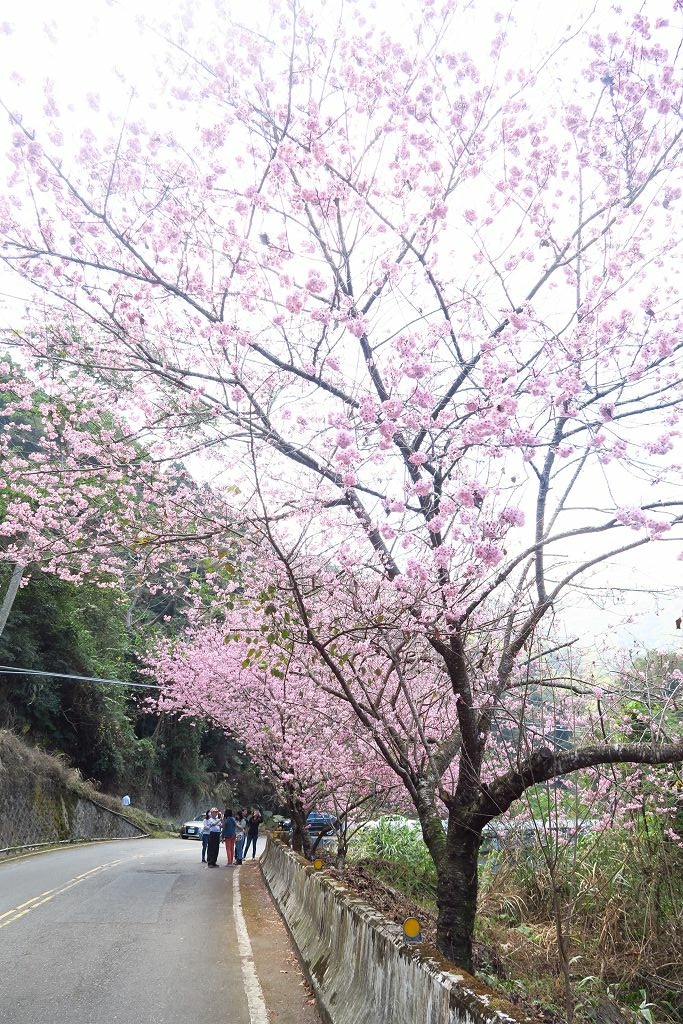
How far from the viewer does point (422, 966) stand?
5043 millimetres

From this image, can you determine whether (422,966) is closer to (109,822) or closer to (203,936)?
(203,936)

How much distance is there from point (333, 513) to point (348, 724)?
209 inches

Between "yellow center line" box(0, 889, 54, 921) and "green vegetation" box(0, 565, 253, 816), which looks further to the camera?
"green vegetation" box(0, 565, 253, 816)

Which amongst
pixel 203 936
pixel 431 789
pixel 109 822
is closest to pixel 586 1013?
pixel 431 789

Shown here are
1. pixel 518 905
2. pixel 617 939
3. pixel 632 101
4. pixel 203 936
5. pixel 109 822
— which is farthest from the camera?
pixel 109 822

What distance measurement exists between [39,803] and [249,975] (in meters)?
23.0

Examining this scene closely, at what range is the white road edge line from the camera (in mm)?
7254

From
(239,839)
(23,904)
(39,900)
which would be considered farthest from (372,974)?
(239,839)

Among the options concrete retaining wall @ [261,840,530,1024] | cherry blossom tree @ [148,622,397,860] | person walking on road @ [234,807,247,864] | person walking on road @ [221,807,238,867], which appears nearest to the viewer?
concrete retaining wall @ [261,840,530,1024]

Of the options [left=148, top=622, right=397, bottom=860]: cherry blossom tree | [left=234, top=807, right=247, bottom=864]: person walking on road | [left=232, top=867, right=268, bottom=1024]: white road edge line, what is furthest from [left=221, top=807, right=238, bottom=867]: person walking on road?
[left=232, top=867, right=268, bottom=1024]: white road edge line

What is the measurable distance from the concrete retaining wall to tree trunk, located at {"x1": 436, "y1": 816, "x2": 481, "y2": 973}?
0.64m

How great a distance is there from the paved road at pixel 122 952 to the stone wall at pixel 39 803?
8.38m

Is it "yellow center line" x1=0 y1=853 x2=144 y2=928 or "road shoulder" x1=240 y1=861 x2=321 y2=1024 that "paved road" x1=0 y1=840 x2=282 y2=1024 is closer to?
"yellow center line" x1=0 y1=853 x2=144 y2=928

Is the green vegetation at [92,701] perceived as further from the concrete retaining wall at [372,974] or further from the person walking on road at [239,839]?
the concrete retaining wall at [372,974]
